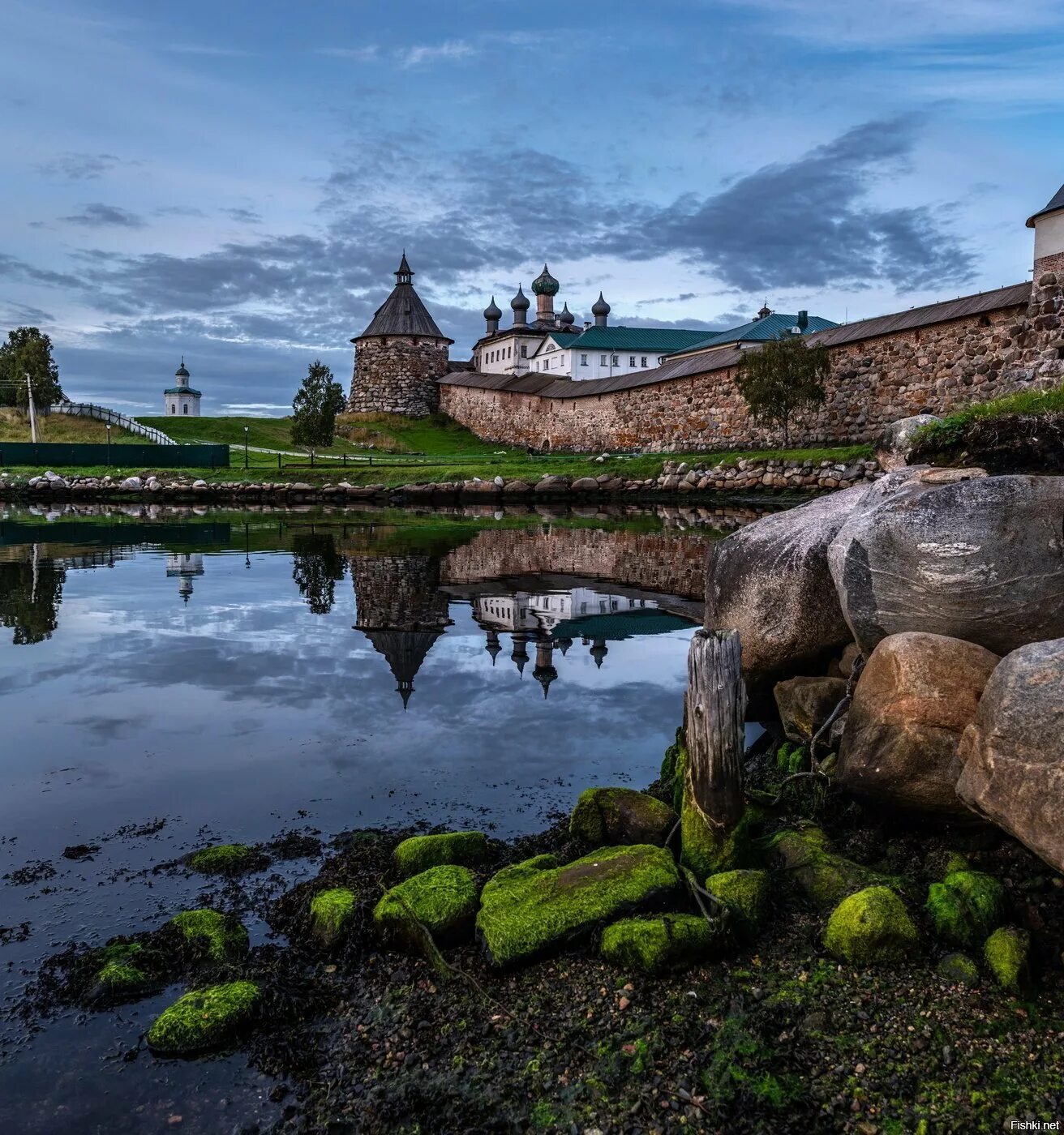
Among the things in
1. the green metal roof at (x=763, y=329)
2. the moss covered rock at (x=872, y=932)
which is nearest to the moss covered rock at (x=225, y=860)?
the moss covered rock at (x=872, y=932)

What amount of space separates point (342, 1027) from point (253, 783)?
364 cm

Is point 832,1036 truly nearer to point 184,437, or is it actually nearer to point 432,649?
point 432,649

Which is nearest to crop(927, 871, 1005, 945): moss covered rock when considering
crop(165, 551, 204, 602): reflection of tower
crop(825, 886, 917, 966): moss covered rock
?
crop(825, 886, 917, 966): moss covered rock

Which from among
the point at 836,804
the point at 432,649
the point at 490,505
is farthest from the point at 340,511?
the point at 836,804

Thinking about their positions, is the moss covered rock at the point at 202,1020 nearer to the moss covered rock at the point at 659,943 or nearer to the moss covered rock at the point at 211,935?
the moss covered rock at the point at 211,935

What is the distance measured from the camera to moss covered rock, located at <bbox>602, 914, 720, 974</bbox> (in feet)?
16.1

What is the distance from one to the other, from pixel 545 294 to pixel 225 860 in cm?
8044

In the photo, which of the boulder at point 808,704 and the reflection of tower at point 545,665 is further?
the reflection of tower at point 545,665

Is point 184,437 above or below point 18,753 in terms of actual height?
above

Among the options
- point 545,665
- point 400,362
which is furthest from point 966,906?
point 400,362

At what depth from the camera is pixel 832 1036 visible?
14.3 ft

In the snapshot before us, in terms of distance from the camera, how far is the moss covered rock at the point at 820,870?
559cm

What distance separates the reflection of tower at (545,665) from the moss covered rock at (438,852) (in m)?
4.35

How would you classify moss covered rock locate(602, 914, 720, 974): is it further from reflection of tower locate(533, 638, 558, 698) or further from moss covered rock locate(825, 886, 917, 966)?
reflection of tower locate(533, 638, 558, 698)
